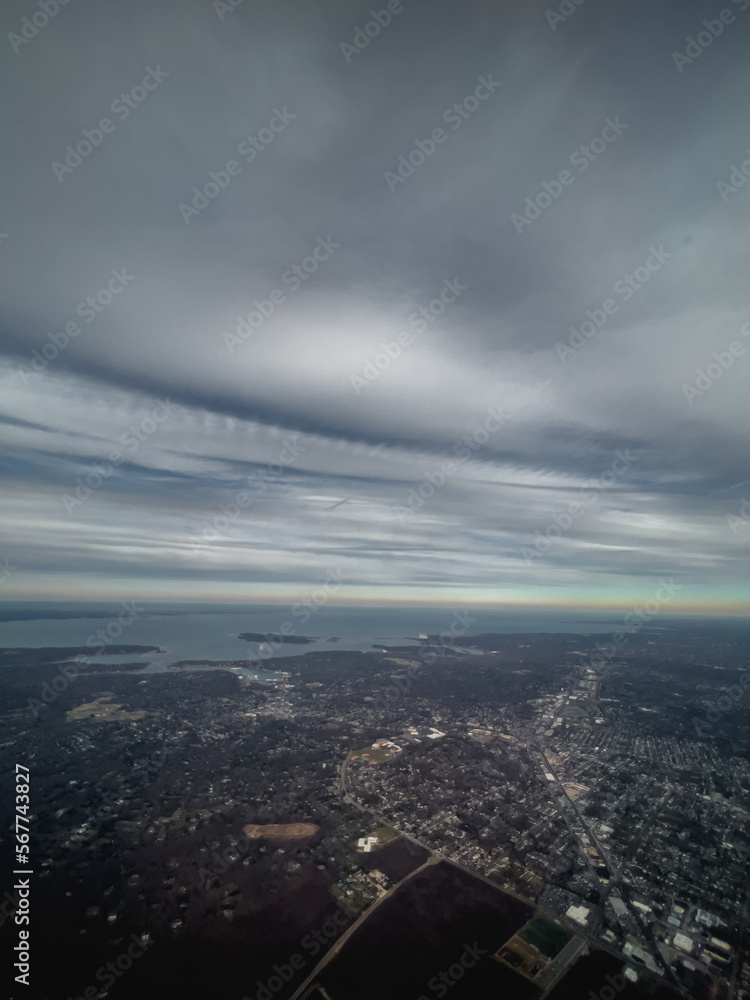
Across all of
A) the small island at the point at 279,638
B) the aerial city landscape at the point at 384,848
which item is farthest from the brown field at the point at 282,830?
the small island at the point at 279,638

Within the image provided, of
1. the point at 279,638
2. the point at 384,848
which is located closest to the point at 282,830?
the point at 384,848

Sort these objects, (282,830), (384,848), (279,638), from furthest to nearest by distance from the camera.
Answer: (279,638) < (282,830) < (384,848)

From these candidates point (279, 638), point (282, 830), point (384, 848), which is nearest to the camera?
point (384, 848)

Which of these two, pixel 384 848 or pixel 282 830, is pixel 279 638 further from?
pixel 384 848

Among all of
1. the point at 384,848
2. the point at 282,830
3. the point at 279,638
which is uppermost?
the point at 384,848

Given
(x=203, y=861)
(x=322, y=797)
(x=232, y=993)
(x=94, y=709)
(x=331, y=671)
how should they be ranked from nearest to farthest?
(x=232, y=993)
(x=203, y=861)
(x=322, y=797)
(x=94, y=709)
(x=331, y=671)

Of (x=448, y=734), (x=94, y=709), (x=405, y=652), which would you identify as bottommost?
(x=405, y=652)

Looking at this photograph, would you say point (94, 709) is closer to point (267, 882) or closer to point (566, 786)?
point (267, 882)

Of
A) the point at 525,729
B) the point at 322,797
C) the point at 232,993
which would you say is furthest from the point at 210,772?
the point at 525,729
